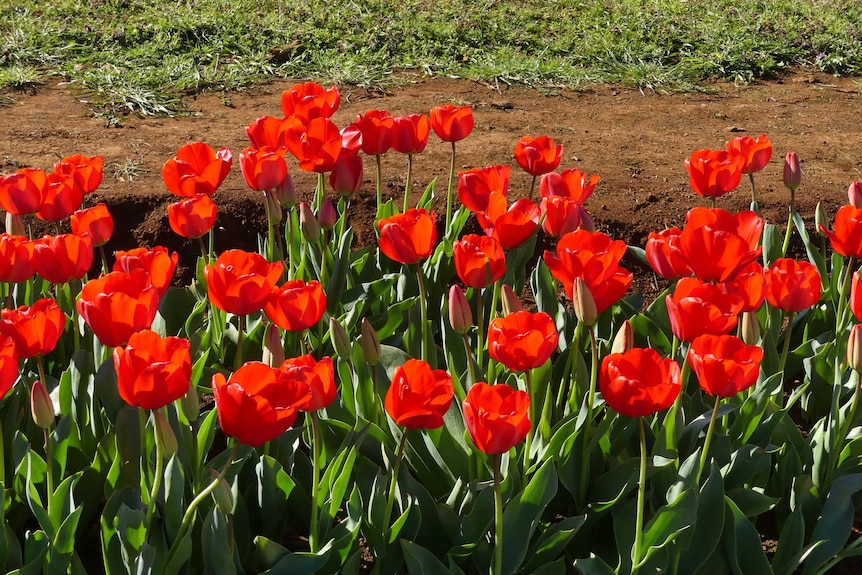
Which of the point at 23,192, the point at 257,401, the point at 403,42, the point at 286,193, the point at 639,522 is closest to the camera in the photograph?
the point at 257,401

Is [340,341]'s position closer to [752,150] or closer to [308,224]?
[308,224]

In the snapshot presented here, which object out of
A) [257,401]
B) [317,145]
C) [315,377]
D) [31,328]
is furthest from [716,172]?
[31,328]

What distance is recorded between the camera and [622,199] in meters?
4.02

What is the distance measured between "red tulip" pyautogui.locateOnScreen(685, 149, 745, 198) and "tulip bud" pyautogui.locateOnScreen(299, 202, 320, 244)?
950 millimetres

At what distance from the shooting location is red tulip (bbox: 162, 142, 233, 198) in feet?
7.98

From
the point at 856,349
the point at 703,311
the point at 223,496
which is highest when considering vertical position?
the point at 703,311

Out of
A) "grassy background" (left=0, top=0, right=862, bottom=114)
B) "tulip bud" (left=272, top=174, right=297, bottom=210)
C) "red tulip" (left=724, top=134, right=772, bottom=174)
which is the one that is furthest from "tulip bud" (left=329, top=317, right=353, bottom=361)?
"grassy background" (left=0, top=0, right=862, bottom=114)

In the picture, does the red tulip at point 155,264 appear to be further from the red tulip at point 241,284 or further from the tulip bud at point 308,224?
the tulip bud at point 308,224

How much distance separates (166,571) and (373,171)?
2824mm

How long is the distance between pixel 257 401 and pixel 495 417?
14.3 inches

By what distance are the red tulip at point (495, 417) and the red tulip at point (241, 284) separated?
0.51 metres

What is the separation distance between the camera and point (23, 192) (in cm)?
229

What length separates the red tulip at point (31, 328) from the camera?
1.77 m

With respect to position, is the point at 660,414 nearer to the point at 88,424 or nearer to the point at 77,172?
the point at 88,424
